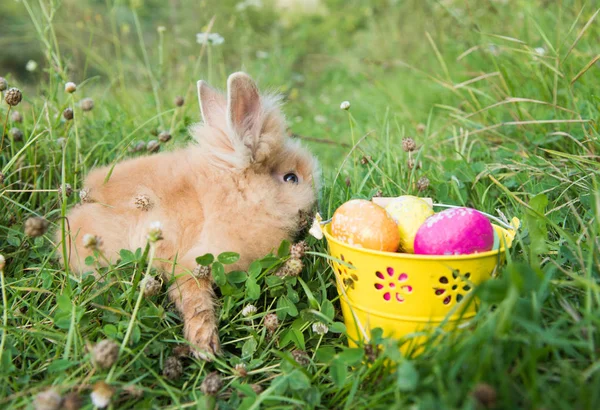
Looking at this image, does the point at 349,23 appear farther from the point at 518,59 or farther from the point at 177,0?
the point at 518,59

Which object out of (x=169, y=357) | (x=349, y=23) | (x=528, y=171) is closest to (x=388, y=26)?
(x=349, y=23)

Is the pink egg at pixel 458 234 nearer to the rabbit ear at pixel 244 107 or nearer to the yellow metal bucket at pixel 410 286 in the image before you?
the yellow metal bucket at pixel 410 286

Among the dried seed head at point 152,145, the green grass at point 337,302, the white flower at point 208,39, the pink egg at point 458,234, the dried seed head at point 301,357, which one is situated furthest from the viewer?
the white flower at point 208,39

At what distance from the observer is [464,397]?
111cm

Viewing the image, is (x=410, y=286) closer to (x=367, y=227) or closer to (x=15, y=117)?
(x=367, y=227)

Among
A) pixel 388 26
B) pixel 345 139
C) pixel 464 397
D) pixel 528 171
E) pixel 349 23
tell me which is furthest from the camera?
pixel 349 23

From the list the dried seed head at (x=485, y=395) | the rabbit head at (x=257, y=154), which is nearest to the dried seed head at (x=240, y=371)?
the rabbit head at (x=257, y=154)

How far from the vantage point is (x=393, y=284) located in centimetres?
153

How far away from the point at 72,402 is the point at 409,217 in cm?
122

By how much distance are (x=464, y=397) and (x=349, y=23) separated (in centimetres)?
886

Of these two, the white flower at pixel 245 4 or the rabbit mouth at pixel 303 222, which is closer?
the rabbit mouth at pixel 303 222

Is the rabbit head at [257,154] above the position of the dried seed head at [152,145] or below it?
above

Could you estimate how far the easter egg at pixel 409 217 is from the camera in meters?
1.75

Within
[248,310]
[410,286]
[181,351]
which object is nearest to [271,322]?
[248,310]
